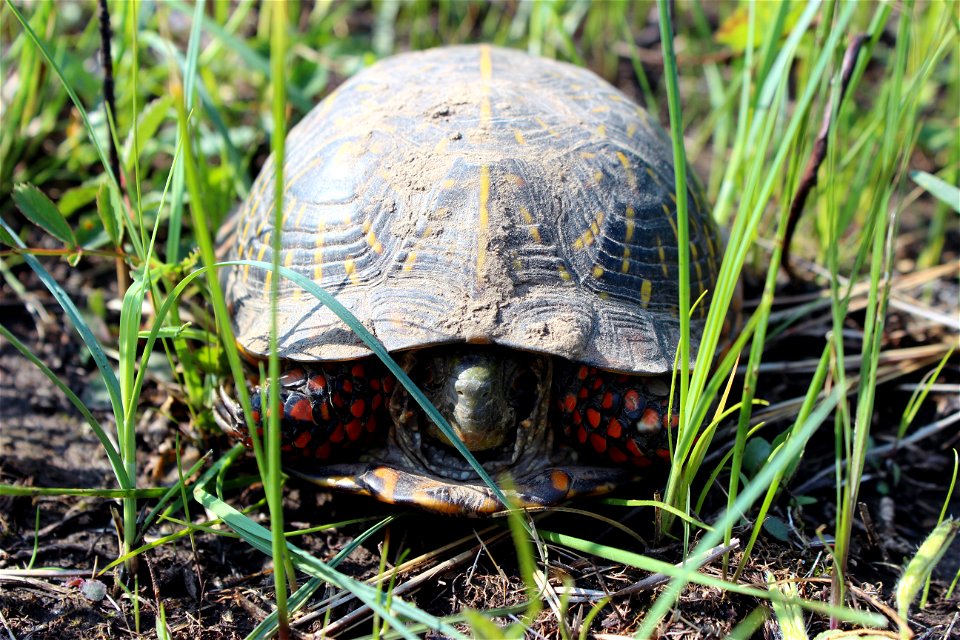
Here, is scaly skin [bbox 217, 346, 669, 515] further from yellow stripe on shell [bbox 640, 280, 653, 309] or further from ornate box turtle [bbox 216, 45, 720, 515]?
yellow stripe on shell [bbox 640, 280, 653, 309]

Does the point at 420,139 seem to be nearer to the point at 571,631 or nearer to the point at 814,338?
the point at 571,631

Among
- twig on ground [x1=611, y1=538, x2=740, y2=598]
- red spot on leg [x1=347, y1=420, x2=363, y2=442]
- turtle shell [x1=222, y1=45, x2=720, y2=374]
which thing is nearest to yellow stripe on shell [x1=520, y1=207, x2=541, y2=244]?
turtle shell [x1=222, y1=45, x2=720, y2=374]

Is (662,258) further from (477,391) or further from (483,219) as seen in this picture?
(477,391)

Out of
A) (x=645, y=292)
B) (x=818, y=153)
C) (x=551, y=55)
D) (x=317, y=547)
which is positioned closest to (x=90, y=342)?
(x=317, y=547)

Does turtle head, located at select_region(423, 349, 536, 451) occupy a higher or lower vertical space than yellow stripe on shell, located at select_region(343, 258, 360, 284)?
lower

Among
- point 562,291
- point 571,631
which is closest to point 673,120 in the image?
point 562,291

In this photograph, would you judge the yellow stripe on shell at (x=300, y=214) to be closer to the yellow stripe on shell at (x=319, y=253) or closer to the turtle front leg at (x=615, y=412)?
the yellow stripe on shell at (x=319, y=253)
